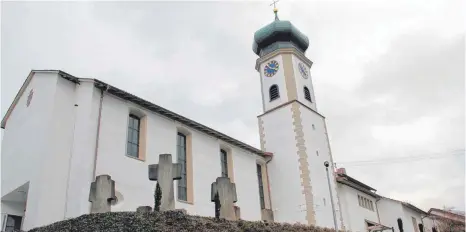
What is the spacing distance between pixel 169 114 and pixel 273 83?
38.0ft

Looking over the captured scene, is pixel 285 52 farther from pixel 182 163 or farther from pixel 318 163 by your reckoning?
pixel 182 163

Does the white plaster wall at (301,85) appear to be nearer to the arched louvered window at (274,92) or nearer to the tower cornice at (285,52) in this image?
the tower cornice at (285,52)

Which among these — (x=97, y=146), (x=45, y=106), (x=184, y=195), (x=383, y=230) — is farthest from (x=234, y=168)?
(x=383, y=230)

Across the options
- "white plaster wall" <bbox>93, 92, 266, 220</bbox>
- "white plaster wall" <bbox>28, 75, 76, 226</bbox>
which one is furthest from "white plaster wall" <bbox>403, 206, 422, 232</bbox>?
"white plaster wall" <bbox>28, 75, 76, 226</bbox>

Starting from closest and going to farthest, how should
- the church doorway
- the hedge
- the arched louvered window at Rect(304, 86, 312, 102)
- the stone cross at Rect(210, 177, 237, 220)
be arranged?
the hedge < the stone cross at Rect(210, 177, 237, 220) < the church doorway < the arched louvered window at Rect(304, 86, 312, 102)

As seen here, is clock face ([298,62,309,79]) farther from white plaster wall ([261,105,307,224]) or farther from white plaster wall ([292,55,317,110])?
white plaster wall ([261,105,307,224])

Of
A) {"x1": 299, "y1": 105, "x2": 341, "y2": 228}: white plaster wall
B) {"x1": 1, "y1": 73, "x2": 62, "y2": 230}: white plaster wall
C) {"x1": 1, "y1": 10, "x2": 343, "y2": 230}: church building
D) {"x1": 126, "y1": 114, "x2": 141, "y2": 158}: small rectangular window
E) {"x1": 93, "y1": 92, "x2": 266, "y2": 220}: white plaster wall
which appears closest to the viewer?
{"x1": 1, "y1": 73, "x2": 62, "y2": 230}: white plaster wall

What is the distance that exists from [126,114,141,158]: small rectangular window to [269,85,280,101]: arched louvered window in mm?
12694

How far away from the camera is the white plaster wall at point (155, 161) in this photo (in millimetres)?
18484

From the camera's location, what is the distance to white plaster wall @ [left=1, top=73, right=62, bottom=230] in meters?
16.6

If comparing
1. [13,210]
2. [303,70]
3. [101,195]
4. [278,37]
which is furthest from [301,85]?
A: [101,195]

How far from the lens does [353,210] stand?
31859 mm

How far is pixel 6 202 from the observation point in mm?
19266

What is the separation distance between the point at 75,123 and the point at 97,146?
1433 millimetres
